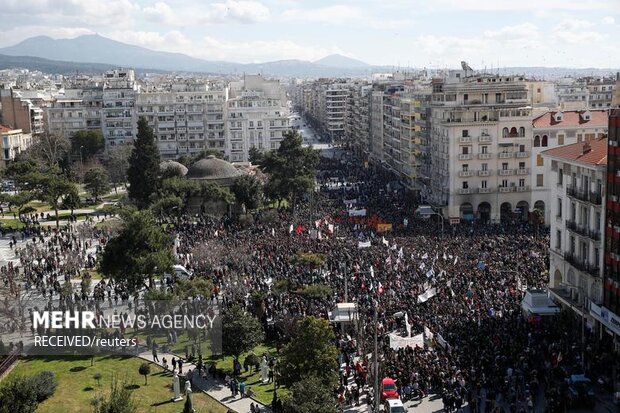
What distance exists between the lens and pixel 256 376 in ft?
112

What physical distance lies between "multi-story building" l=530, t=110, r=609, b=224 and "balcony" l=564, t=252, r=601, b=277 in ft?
94.4

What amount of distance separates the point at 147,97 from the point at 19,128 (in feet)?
70.6

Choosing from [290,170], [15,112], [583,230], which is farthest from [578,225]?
[15,112]

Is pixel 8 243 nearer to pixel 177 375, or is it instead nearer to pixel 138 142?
pixel 138 142

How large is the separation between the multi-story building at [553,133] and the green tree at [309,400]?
47.4 m

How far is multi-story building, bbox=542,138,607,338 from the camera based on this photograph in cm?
3750

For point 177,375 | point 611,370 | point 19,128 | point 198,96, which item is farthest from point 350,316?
point 19,128

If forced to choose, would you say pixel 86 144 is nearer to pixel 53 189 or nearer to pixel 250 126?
pixel 250 126

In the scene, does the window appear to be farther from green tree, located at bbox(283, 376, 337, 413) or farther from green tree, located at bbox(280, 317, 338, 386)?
green tree, located at bbox(283, 376, 337, 413)

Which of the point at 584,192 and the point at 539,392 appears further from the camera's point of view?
the point at 584,192

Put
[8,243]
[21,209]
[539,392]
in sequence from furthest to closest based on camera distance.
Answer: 1. [21,209]
2. [8,243]
3. [539,392]

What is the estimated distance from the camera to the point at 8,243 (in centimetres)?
6475

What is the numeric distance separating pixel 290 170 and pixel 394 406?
51286mm

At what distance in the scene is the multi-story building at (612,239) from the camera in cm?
3500
